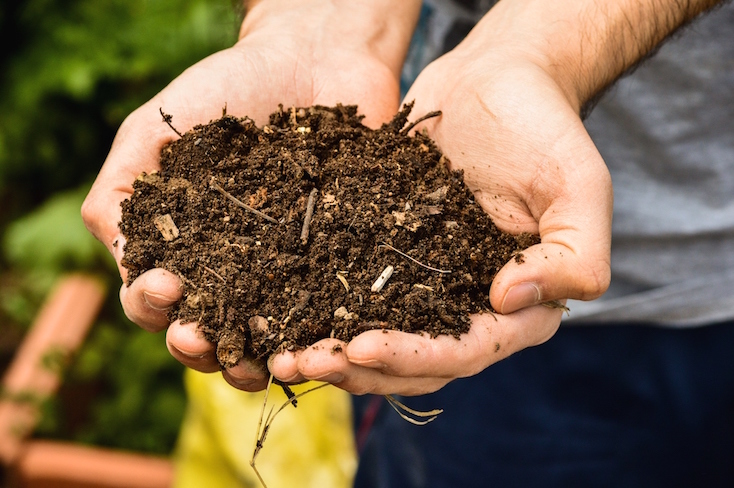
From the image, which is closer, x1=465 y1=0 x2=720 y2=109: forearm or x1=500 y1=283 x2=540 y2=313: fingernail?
x1=500 y1=283 x2=540 y2=313: fingernail

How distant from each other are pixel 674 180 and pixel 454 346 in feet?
4.56

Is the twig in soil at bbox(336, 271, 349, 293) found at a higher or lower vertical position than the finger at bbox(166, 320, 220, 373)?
lower

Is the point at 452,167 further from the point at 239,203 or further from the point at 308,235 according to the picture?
the point at 239,203

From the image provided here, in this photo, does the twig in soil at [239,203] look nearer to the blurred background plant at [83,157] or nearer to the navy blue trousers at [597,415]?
the navy blue trousers at [597,415]

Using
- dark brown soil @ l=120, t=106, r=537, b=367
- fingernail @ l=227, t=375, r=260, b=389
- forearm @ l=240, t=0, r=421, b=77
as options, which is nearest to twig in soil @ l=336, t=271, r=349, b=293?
dark brown soil @ l=120, t=106, r=537, b=367

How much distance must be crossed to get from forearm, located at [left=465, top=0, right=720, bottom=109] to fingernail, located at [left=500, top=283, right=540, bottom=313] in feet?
2.37

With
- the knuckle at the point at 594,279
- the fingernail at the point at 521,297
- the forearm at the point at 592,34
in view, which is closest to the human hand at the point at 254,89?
the forearm at the point at 592,34

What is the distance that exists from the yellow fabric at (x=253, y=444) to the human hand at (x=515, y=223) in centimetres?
172

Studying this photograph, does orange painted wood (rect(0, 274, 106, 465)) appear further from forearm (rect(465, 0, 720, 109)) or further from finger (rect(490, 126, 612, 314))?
forearm (rect(465, 0, 720, 109))

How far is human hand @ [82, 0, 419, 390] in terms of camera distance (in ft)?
5.78

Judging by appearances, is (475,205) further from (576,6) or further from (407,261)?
(576,6)

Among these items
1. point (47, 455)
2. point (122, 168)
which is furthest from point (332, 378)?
point (47, 455)

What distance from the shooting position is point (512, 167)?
191 cm

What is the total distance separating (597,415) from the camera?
8.93 ft
